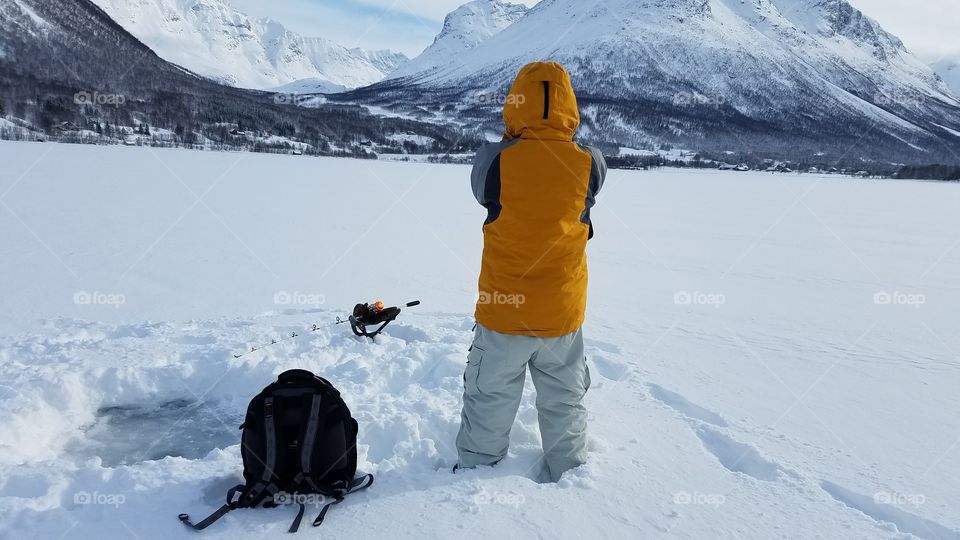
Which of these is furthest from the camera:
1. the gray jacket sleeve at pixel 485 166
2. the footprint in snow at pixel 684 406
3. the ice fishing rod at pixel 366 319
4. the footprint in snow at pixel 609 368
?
the ice fishing rod at pixel 366 319

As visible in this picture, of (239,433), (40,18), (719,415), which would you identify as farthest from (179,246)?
(40,18)

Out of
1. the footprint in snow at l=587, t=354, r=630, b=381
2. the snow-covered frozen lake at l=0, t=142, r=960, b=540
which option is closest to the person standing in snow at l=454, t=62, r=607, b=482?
the snow-covered frozen lake at l=0, t=142, r=960, b=540

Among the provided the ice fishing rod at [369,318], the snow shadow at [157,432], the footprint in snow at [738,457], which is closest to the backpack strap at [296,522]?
the snow shadow at [157,432]

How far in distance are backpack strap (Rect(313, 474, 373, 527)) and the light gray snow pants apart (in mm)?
505

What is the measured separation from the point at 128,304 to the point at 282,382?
423 centimetres

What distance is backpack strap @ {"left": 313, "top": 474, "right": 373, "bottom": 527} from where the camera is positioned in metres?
2.42

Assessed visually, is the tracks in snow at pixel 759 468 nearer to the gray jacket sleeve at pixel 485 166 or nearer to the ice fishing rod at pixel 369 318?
the gray jacket sleeve at pixel 485 166

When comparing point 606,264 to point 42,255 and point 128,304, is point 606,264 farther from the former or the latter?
point 42,255

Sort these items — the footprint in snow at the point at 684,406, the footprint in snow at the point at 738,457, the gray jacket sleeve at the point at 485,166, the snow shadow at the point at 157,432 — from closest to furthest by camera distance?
the gray jacket sleeve at the point at 485,166
the footprint in snow at the point at 738,457
the snow shadow at the point at 157,432
the footprint in snow at the point at 684,406

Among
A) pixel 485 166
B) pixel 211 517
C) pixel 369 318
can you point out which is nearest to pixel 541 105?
pixel 485 166

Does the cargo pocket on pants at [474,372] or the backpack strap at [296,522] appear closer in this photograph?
the backpack strap at [296,522]

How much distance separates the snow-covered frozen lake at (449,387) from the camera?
2535 millimetres

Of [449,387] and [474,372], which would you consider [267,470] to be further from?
[449,387]

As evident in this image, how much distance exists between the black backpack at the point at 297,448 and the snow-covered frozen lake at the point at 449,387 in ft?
0.37
